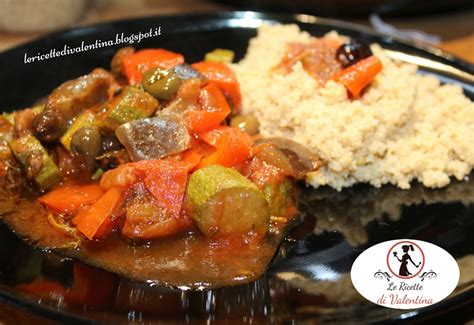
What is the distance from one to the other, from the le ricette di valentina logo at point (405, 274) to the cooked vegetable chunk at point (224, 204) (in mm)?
523

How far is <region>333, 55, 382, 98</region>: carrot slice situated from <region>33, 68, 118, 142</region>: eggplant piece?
52.1 inches

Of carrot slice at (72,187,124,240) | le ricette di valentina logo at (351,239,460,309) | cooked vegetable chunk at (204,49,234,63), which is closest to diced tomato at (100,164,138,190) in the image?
carrot slice at (72,187,124,240)

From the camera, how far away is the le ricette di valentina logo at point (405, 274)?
8.30ft

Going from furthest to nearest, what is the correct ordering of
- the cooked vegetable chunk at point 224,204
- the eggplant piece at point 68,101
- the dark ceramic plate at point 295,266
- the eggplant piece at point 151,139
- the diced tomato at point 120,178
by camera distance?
the eggplant piece at point 68,101
the eggplant piece at point 151,139
the diced tomato at point 120,178
the cooked vegetable chunk at point 224,204
the dark ceramic plate at point 295,266

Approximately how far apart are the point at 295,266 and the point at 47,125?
4.81ft

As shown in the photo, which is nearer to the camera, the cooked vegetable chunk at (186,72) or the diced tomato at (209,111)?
the diced tomato at (209,111)

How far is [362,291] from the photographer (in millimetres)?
2590

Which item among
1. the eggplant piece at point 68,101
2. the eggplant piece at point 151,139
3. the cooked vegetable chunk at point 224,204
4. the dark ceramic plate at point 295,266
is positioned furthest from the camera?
the eggplant piece at point 68,101

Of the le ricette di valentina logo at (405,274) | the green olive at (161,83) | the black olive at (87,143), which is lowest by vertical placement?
the le ricette di valentina logo at (405,274)

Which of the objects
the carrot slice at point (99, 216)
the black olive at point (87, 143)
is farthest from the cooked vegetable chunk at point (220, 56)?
the carrot slice at point (99, 216)

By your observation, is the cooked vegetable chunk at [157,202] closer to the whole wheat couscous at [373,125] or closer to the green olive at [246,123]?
the green olive at [246,123]

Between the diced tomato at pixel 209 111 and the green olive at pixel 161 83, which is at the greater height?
the green olive at pixel 161 83

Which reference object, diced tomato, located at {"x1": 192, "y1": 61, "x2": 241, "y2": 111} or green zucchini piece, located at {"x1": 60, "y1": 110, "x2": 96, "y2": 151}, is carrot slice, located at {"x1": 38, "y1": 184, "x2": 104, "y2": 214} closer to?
green zucchini piece, located at {"x1": 60, "y1": 110, "x2": 96, "y2": 151}

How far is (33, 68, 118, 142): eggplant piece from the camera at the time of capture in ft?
10.5
